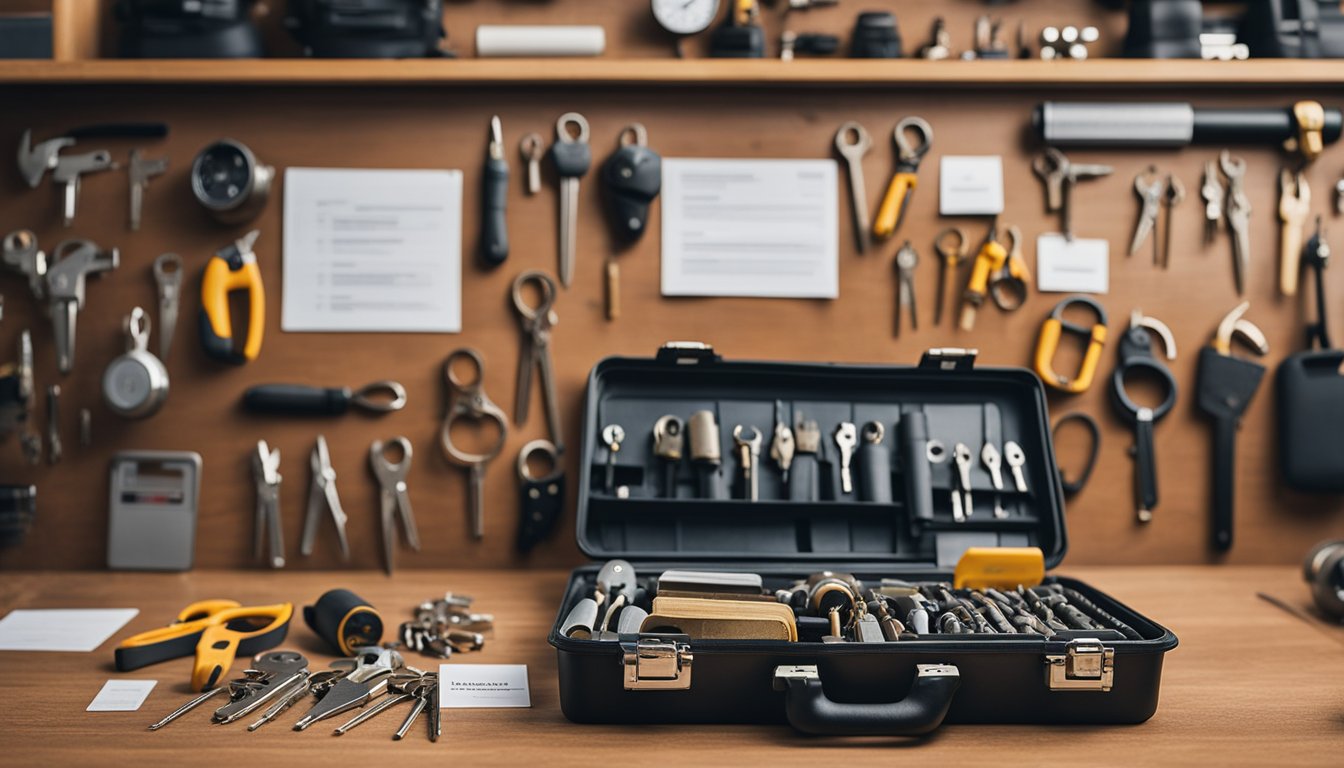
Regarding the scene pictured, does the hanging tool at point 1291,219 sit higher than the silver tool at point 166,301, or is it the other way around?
the hanging tool at point 1291,219

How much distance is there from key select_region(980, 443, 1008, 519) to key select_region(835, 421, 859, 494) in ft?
0.66

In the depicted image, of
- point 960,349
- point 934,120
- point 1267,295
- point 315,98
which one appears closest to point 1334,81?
point 1267,295

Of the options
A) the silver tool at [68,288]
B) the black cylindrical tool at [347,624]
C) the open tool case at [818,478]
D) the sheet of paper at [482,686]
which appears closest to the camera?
the sheet of paper at [482,686]

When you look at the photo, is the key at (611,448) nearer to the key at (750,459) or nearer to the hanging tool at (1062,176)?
the key at (750,459)

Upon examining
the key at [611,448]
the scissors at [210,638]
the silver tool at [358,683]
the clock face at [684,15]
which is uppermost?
the clock face at [684,15]

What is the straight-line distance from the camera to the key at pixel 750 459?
142cm

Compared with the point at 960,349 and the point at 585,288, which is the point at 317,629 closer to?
the point at 585,288

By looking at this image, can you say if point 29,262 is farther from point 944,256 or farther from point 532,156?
point 944,256

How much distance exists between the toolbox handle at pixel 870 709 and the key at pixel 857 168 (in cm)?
83

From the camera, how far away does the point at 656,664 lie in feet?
3.10

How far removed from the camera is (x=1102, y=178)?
5.14ft

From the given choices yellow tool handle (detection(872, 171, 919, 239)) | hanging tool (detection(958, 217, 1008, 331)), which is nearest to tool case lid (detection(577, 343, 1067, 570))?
hanging tool (detection(958, 217, 1008, 331))

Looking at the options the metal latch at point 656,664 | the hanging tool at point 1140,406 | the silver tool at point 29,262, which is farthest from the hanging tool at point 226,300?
the hanging tool at point 1140,406

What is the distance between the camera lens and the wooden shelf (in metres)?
1.43
